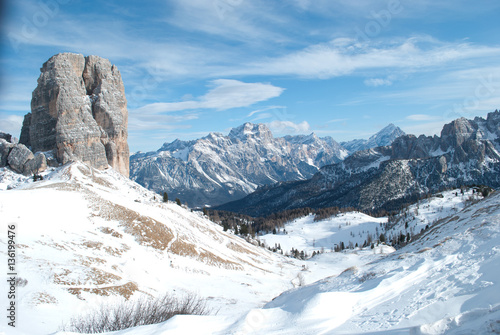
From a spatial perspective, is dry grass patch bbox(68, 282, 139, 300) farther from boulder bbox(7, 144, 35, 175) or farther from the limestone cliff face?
the limestone cliff face

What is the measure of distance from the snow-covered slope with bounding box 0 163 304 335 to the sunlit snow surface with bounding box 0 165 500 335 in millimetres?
213

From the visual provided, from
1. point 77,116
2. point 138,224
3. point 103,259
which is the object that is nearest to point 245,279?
point 138,224

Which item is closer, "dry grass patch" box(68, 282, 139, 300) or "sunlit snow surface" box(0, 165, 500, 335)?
"sunlit snow surface" box(0, 165, 500, 335)

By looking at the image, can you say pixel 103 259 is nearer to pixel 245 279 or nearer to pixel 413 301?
pixel 245 279

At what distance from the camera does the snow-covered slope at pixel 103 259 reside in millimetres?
32438

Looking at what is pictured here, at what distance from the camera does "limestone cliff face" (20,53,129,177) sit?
4820 inches

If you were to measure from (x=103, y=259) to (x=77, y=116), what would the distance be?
102654 millimetres

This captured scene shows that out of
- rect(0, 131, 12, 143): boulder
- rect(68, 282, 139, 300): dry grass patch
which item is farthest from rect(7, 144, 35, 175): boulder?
rect(68, 282, 139, 300): dry grass patch

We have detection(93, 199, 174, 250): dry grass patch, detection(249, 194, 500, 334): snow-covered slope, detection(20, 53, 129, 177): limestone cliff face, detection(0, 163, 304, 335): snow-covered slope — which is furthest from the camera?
detection(20, 53, 129, 177): limestone cliff face

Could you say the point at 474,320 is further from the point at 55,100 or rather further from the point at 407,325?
the point at 55,100

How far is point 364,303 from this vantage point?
18.9 meters

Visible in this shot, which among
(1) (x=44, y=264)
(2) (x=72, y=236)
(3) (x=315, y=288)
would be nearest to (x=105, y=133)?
(2) (x=72, y=236)

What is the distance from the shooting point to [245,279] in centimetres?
6869

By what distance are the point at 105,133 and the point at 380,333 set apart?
149361mm
